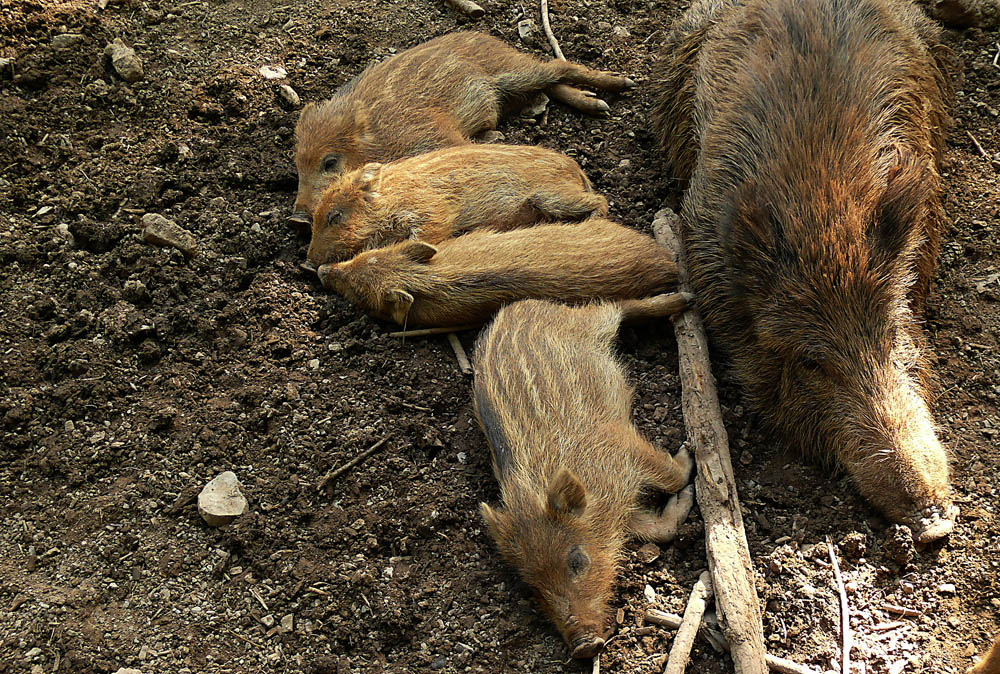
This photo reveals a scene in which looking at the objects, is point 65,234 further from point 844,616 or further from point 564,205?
point 844,616

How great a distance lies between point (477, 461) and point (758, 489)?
119 centimetres

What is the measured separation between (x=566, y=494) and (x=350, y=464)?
0.98 metres

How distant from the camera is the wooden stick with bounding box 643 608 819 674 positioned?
305 centimetres

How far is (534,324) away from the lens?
393cm

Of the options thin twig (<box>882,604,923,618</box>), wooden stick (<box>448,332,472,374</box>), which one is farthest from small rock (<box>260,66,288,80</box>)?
thin twig (<box>882,604,923,618</box>)

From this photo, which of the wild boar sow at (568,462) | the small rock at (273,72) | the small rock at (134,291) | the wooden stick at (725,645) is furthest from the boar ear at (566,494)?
the small rock at (273,72)

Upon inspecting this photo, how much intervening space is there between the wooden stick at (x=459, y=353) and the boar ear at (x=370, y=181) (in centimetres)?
91

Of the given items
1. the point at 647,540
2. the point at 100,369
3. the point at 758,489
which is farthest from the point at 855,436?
the point at 100,369

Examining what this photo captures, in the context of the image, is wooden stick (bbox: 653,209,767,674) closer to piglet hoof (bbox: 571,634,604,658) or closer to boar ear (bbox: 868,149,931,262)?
piglet hoof (bbox: 571,634,604,658)

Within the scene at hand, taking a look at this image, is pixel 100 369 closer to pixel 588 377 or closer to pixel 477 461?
pixel 477 461

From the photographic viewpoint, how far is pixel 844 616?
3.17 meters

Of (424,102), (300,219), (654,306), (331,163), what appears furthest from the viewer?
(424,102)

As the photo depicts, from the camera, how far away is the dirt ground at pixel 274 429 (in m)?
3.23

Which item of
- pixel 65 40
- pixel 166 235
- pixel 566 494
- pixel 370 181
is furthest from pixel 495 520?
pixel 65 40
